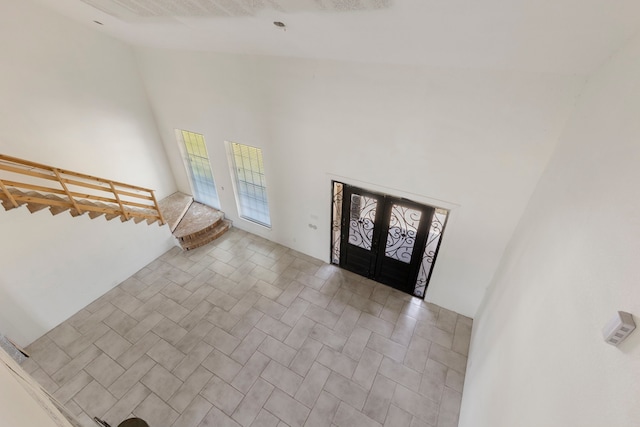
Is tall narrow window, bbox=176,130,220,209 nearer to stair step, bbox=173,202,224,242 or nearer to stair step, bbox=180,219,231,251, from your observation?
stair step, bbox=173,202,224,242

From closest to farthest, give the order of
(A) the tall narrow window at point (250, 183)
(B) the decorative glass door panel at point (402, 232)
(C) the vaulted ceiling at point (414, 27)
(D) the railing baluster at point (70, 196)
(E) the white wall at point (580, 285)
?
1. (E) the white wall at point (580, 285)
2. (C) the vaulted ceiling at point (414, 27)
3. (D) the railing baluster at point (70, 196)
4. (B) the decorative glass door panel at point (402, 232)
5. (A) the tall narrow window at point (250, 183)

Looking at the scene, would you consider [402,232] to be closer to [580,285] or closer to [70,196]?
[580,285]

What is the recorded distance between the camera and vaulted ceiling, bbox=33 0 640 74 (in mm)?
1910

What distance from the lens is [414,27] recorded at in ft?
7.81

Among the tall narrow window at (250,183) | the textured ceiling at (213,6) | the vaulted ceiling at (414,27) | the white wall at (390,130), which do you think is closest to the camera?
the vaulted ceiling at (414,27)

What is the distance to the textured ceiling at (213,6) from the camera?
2.20m

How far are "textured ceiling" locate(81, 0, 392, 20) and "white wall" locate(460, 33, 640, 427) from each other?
73.3 inches

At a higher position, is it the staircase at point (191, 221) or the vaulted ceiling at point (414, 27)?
the vaulted ceiling at point (414, 27)

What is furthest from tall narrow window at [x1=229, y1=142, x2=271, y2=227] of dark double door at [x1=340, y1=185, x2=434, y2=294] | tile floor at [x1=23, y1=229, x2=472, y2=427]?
dark double door at [x1=340, y1=185, x2=434, y2=294]

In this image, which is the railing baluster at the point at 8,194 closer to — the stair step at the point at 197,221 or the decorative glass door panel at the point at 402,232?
the stair step at the point at 197,221

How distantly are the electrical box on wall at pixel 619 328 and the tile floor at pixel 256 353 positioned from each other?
3.09 m

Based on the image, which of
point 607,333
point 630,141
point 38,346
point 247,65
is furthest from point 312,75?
point 38,346

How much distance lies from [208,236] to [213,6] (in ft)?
15.4

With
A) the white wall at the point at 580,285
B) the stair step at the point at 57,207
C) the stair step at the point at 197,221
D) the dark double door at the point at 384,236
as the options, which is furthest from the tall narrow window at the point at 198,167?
the white wall at the point at 580,285
